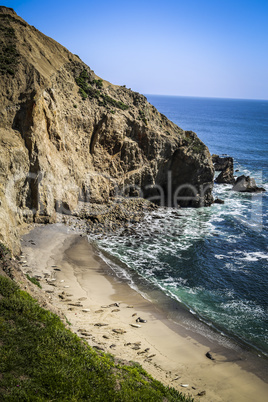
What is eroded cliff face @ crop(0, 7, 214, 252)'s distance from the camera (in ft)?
113

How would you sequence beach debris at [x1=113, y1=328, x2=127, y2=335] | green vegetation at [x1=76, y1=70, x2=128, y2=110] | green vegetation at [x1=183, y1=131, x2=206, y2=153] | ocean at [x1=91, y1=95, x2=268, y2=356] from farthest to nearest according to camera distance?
green vegetation at [x1=183, y1=131, x2=206, y2=153], green vegetation at [x1=76, y1=70, x2=128, y2=110], ocean at [x1=91, y1=95, x2=268, y2=356], beach debris at [x1=113, y1=328, x2=127, y2=335]

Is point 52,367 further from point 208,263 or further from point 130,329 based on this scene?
point 208,263

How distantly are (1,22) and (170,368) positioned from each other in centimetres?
A: 4592

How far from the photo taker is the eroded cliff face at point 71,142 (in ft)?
113

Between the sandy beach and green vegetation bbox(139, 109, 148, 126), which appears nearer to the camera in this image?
the sandy beach

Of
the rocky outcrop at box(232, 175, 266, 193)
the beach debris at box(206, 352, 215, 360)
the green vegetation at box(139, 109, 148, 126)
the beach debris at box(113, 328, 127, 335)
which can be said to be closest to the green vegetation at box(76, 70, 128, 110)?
the green vegetation at box(139, 109, 148, 126)

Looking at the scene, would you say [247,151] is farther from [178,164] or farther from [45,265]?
[45,265]

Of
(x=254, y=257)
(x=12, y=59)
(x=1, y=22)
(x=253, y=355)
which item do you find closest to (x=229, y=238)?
(x=254, y=257)

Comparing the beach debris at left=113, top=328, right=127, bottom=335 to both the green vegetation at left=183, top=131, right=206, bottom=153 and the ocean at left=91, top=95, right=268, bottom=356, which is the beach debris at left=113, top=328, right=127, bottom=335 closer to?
the ocean at left=91, top=95, right=268, bottom=356

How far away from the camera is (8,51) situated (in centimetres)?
3866

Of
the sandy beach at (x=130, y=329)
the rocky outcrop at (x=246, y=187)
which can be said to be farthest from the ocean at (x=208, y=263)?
the rocky outcrop at (x=246, y=187)

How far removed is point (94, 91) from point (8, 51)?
1319 centimetres

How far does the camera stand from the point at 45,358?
13953 mm

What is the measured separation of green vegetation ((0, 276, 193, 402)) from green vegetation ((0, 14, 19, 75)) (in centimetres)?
2954
